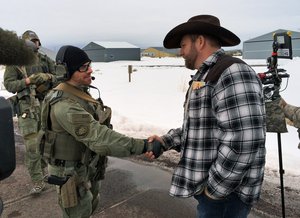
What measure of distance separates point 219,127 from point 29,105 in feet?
10.9

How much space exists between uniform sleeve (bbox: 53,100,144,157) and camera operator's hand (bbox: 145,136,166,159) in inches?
3.2

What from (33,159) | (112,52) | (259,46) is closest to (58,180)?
(33,159)

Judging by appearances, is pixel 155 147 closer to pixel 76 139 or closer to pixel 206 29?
pixel 76 139

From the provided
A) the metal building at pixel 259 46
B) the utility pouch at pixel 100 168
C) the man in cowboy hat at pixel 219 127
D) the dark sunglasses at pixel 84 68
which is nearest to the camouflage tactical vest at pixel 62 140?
the utility pouch at pixel 100 168

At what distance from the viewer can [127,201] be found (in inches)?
158

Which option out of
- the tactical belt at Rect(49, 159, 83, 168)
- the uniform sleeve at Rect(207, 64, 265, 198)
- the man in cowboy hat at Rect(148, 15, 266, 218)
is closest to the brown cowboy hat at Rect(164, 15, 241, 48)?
the man in cowboy hat at Rect(148, 15, 266, 218)

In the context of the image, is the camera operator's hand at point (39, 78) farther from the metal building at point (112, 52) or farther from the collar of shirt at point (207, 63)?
the metal building at point (112, 52)

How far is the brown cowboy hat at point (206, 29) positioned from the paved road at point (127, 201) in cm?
227

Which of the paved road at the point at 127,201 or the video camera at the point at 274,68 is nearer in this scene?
the video camera at the point at 274,68

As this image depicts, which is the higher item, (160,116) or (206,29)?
(206,29)

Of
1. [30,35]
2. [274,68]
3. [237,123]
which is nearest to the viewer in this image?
[237,123]

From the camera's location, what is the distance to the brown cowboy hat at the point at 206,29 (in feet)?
6.59

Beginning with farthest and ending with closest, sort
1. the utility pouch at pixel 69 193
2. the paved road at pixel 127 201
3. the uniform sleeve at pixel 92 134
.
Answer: the paved road at pixel 127 201 < the utility pouch at pixel 69 193 < the uniform sleeve at pixel 92 134

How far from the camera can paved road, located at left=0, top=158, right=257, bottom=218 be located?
3717 millimetres
